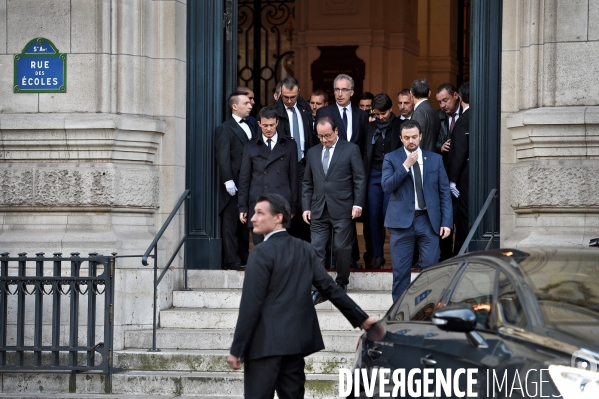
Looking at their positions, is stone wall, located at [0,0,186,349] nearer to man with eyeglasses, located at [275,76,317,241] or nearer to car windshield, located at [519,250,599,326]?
man with eyeglasses, located at [275,76,317,241]

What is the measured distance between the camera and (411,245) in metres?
10.9

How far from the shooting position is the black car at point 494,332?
5598mm

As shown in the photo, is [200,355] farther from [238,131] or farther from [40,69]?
[40,69]

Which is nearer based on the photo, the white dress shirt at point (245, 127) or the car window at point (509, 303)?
the car window at point (509, 303)

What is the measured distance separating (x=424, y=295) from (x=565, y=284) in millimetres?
1139

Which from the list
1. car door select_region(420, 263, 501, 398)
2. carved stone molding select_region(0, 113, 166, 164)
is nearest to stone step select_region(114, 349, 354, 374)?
carved stone molding select_region(0, 113, 166, 164)

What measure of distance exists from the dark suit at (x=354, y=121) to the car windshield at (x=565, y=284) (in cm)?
607

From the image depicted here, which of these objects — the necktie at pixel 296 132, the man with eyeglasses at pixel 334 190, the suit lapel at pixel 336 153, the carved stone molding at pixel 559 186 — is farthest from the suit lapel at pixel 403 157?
the necktie at pixel 296 132

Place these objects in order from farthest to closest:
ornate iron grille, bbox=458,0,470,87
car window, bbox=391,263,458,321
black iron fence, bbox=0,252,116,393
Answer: ornate iron grille, bbox=458,0,470,87 → black iron fence, bbox=0,252,116,393 → car window, bbox=391,263,458,321

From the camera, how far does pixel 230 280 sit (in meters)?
12.2

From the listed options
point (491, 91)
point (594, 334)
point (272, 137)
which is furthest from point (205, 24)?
point (594, 334)

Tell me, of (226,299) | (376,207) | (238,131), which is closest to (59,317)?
(226,299)

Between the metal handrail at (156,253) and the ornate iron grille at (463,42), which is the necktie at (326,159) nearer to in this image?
the metal handrail at (156,253)

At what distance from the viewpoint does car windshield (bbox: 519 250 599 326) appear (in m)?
6.04
